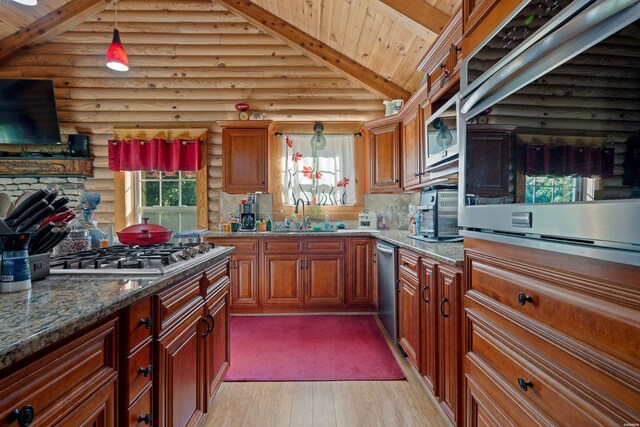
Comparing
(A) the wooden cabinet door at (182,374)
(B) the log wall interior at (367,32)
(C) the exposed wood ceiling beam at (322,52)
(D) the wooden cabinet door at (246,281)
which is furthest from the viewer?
(C) the exposed wood ceiling beam at (322,52)

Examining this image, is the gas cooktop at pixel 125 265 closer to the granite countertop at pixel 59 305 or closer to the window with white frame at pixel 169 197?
the granite countertop at pixel 59 305

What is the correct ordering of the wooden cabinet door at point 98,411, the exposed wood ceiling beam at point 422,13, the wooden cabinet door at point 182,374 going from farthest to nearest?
the exposed wood ceiling beam at point 422,13 < the wooden cabinet door at point 182,374 < the wooden cabinet door at point 98,411

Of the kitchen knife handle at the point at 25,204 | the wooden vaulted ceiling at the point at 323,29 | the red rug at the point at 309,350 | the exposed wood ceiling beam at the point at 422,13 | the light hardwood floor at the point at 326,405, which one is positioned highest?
the wooden vaulted ceiling at the point at 323,29

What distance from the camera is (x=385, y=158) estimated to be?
367cm

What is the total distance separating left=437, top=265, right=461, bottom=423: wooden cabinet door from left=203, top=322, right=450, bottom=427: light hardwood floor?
0.82 feet

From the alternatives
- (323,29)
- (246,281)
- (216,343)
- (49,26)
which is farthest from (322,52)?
(216,343)

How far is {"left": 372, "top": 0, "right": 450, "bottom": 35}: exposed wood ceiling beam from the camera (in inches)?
104

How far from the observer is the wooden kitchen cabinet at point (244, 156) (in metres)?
3.79

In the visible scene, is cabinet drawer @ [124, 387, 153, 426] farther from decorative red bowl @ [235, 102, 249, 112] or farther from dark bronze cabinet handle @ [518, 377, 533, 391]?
decorative red bowl @ [235, 102, 249, 112]

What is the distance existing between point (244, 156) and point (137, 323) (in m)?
3.05

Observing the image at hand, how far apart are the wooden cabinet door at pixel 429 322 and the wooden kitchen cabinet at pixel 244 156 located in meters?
2.41

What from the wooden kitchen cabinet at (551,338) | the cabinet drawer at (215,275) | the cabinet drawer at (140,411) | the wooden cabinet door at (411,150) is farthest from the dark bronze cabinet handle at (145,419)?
Answer: the wooden cabinet door at (411,150)

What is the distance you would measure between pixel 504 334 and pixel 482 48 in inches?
38.8

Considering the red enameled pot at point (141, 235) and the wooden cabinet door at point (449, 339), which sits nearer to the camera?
the wooden cabinet door at point (449, 339)
